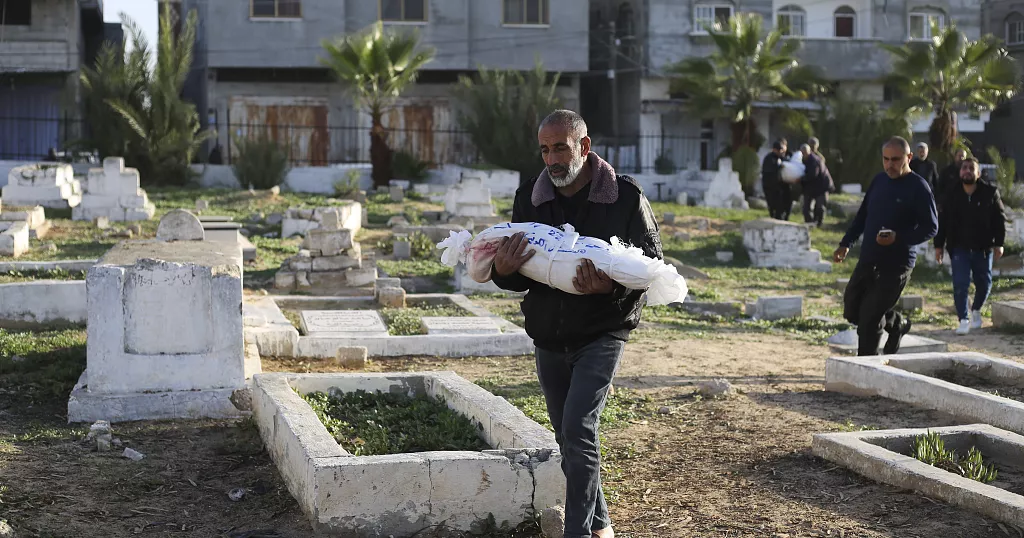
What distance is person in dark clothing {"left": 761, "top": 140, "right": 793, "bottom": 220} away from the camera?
2147 cm

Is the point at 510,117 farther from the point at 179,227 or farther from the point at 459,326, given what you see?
the point at 179,227

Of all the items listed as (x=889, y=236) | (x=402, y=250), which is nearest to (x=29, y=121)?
(x=402, y=250)

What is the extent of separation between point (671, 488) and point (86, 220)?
1637 cm

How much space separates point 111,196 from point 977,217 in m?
14.2

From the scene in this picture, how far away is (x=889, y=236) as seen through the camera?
334 inches

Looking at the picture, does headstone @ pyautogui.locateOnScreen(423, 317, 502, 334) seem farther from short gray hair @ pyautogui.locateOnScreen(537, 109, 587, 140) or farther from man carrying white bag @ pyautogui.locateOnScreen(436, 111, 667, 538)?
short gray hair @ pyautogui.locateOnScreen(537, 109, 587, 140)

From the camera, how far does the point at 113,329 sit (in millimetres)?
7289

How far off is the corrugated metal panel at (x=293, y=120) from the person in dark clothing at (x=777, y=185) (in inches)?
548

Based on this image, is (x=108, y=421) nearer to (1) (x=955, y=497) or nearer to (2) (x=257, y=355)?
(2) (x=257, y=355)

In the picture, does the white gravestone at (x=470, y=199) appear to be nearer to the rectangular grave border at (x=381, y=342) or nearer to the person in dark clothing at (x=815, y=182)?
the person in dark clothing at (x=815, y=182)

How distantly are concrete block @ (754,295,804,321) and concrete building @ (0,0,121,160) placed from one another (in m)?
20.8

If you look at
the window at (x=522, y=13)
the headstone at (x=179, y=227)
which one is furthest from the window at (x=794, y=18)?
the headstone at (x=179, y=227)

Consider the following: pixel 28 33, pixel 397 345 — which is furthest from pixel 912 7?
pixel 397 345

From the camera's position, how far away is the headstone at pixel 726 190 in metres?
27.0
